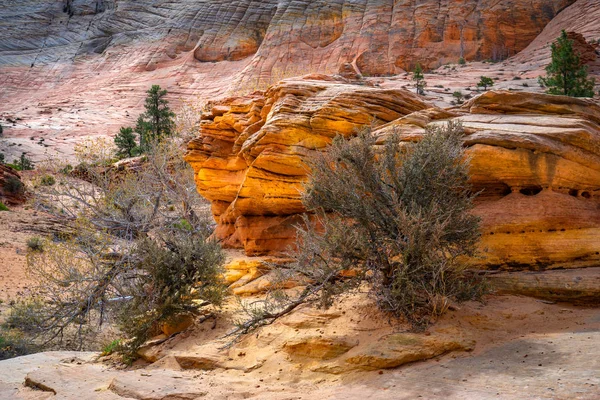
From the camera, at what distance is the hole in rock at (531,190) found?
889 centimetres

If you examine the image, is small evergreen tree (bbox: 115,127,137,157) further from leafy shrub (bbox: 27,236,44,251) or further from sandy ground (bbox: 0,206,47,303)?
leafy shrub (bbox: 27,236,44,251)

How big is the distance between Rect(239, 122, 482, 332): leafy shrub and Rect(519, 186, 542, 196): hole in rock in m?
1.66

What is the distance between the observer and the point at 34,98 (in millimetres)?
60844

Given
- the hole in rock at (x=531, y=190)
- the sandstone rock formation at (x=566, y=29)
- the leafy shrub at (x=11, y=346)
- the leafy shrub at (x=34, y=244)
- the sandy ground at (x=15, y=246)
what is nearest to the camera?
the hole in rock at (x=531, y=190)

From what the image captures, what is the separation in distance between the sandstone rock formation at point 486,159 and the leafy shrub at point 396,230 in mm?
979

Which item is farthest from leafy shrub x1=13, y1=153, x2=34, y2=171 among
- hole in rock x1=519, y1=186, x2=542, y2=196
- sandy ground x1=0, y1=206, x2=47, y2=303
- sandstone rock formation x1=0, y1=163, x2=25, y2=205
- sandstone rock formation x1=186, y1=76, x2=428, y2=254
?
hole in rock x1=519, y1=186, x2=542, y2=196

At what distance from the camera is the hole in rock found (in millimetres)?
8891

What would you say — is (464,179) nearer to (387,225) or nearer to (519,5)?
(387,225)

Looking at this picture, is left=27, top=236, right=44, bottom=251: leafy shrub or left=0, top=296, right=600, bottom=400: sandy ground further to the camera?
left=27, top=236, right=44, bottom=251: leafy shrub

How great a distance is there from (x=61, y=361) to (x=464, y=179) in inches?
324

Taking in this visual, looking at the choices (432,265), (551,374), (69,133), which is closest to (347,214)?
(432,265)

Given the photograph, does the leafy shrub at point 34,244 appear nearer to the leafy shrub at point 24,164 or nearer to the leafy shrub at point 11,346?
the leafy shrub at point 11,346

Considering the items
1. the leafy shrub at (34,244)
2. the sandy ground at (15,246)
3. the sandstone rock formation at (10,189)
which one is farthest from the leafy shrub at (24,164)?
the leafy shrub at (34,244)

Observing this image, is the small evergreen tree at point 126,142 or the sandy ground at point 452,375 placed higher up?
the small evergreen tree at point 126,142
